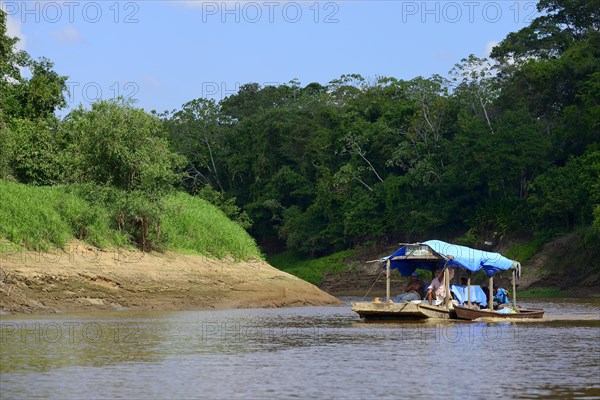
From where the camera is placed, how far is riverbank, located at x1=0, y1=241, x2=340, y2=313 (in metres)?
34.8

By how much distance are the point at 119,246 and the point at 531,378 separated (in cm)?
2469

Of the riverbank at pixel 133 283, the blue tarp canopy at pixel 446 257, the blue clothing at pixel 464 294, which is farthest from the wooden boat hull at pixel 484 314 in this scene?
the riverbank at pixel 133 283

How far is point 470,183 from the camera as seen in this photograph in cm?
6894

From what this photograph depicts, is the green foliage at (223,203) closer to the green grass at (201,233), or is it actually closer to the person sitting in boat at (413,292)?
the green grass at (201,233)

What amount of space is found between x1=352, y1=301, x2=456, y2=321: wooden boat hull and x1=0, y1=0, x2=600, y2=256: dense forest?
12576 millimetres

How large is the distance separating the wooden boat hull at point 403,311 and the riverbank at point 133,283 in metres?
8.24

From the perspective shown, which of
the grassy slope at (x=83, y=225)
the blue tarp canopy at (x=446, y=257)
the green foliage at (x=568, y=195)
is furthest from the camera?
the green foliage at (x=568, y=195)

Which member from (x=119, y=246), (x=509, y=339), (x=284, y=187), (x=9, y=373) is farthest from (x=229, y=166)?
(x=9, y=373)

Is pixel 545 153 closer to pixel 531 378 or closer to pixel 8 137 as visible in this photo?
pixel 8 137

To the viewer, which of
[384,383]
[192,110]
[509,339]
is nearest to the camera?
[384,383]

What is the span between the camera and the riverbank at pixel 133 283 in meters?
34.8

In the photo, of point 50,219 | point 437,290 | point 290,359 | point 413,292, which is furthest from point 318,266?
point 290,359

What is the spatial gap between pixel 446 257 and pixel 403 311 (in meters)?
2.18

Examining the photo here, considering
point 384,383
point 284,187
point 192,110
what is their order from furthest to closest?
point 192,110, point 284,187, point 384,383
